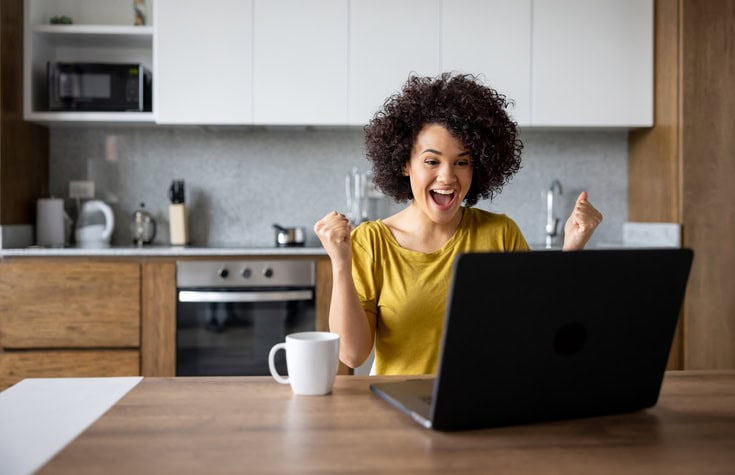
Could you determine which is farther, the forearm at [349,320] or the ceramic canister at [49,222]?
the ceramic canister at [49,222]

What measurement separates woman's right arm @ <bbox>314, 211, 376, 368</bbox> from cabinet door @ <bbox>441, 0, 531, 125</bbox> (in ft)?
6.46

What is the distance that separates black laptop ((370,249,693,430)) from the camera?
2.66 feet

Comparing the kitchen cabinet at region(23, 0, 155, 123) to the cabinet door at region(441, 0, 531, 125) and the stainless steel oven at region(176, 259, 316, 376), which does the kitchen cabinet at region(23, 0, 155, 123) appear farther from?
the cabinet door at region(441, 0, 531, 125)

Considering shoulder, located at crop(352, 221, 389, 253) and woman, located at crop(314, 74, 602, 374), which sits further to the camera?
shoulder, located at crop(352, 221, 389, 253)

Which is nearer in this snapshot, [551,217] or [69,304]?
[69,304]

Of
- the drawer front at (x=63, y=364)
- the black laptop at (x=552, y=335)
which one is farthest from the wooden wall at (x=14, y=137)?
the black laptop at (x=552, y=335)

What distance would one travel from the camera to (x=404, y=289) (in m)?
1.59

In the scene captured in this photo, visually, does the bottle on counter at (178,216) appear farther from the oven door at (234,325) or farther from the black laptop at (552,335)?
the black laptop at (552,335)

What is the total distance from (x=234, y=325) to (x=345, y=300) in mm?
1683

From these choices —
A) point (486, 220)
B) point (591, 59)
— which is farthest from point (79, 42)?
point (486, 220)

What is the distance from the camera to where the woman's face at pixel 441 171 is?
159 cm

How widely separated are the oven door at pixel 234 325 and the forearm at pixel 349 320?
151 centimetres

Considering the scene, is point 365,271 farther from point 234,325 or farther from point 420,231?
point 234,325

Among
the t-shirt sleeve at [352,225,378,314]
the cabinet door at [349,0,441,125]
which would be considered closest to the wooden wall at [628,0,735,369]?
the cabinet door at [349,0,441,125]
